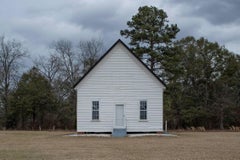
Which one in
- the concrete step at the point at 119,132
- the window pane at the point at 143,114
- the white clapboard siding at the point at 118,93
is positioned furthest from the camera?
the window pane at the point at 143,114

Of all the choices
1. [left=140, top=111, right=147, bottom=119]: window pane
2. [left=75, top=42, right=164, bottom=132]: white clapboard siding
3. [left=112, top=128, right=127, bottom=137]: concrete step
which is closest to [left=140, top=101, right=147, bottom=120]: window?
[left=140, top=111, right=147, bottom=119]: window pane

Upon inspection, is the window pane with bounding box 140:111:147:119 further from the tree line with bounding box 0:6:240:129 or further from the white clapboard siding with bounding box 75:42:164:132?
the tree line with bounding box 0:6:240:129

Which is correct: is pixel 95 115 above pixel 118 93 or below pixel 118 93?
below

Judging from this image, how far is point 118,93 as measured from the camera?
102 feet

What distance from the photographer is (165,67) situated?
4594 cm

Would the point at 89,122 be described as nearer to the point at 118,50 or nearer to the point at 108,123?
the point at 108,123

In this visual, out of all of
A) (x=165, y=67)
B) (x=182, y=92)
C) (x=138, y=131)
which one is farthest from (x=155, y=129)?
(x=182, y=92)

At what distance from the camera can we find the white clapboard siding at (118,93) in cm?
3102

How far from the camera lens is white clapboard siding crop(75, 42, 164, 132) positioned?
102 ft

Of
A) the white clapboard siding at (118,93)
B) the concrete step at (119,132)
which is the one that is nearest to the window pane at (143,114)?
the white clapboard siding at (118,93)

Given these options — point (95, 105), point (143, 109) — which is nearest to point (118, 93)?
point (95, 105)

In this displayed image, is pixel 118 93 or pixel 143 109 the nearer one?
pixel 118 93

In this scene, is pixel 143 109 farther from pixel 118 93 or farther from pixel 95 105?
pixel 95 105

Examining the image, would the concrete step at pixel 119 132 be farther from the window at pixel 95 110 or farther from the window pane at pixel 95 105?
the window pane at pixel 95 105
